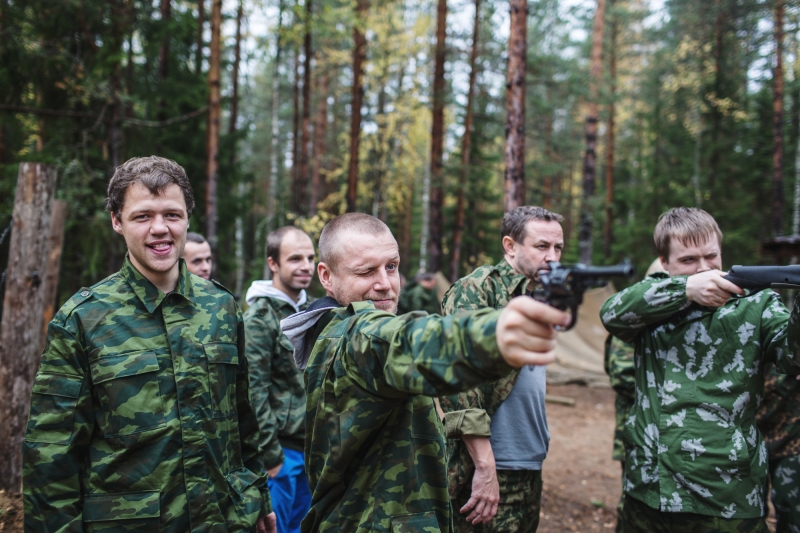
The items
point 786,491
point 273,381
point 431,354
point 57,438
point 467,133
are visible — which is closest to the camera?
point 431,354

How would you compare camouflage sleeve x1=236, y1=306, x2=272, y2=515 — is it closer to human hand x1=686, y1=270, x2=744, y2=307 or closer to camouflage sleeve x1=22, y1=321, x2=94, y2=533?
camouflage sleeve x1=22, y1=321, x2=94, y2=533

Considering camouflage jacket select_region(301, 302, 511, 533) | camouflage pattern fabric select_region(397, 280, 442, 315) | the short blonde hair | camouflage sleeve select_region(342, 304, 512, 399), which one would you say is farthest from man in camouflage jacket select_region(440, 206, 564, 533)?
camouflage pattern fabric select_region(397, 280, 442, 315)

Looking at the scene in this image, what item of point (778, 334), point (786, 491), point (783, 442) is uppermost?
point (778, 334)

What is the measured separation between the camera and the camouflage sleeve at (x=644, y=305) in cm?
247

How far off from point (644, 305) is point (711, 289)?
355 mm

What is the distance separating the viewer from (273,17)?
11188mm

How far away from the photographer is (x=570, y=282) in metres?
1.37

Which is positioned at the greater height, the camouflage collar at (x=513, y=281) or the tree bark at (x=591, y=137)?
the tree bark at (x=591, y=137)

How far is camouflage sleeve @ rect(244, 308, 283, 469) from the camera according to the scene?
3.24 metres

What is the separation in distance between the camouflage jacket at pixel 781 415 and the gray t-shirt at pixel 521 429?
1.82m

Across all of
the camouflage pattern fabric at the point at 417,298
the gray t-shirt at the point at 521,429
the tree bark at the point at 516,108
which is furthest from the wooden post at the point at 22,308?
the camouflage pattern fabric at the point at 417,298

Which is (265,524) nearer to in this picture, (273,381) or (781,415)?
(273,381)

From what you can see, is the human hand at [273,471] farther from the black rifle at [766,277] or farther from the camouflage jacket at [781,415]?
the camouflage jacket at [781,415]

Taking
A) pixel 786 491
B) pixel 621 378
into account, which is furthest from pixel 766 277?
pixel 786 491
